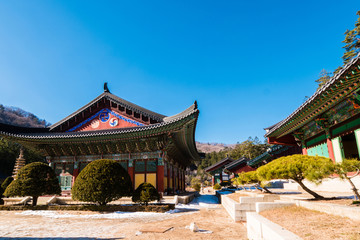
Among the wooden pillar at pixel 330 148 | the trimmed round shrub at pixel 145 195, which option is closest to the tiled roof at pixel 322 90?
the wooden pillar at pixel 330 148

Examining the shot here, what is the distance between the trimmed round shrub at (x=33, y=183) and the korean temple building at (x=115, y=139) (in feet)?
13.7

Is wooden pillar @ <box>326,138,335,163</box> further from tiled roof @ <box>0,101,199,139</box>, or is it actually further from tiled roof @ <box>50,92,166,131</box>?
tiled roof @ <box>50,92,166,131</box>

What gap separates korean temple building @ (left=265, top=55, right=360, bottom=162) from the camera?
7.88 metres

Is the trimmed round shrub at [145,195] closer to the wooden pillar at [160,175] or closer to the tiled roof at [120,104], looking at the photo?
the wooden pillar at [160,175]

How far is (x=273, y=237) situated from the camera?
12.2 ft

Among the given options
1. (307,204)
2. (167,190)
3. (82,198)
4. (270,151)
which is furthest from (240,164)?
(307,204)

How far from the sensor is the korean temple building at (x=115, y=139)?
18.0m

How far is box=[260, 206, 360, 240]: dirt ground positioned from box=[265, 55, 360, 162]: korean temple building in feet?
14.9

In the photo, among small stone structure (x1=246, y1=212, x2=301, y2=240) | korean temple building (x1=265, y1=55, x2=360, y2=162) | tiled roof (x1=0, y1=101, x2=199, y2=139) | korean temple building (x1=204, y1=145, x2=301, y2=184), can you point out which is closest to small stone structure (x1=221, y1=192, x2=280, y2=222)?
small stone structure (x1=246, y1=212, x2=301, y2=240)

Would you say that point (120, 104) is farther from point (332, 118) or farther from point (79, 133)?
point (332, 118)

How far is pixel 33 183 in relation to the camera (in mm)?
14273

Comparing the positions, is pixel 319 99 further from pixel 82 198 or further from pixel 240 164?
pixel 240 164

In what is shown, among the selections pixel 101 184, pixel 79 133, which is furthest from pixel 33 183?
pixel 79 133

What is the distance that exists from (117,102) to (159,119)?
14.7 feet
